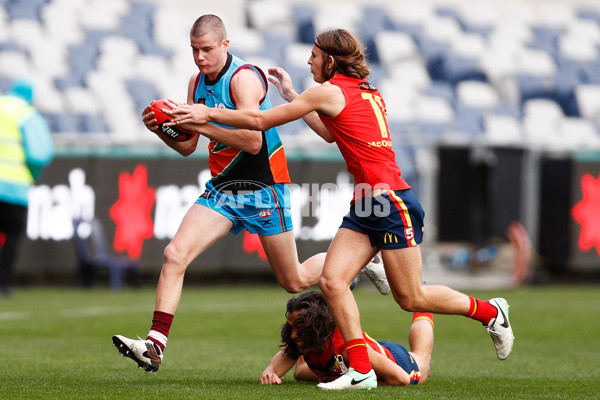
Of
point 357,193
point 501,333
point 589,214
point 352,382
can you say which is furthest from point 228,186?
point 589,214

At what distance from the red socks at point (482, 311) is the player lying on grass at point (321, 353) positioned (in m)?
0.50

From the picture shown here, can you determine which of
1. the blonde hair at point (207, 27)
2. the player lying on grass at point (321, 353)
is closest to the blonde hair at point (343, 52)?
the blonde hair at point (207, 27)

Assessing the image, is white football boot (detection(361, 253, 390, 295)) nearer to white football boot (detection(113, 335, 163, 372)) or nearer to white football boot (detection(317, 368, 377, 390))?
white football boot (detection(317, 368, 377, 390))

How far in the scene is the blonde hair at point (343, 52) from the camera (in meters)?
6.00

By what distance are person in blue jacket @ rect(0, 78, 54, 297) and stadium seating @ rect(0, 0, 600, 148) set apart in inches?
93.9

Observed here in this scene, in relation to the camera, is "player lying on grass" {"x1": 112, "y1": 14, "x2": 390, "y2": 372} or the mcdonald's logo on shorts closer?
the mcdonald's logo on shorts

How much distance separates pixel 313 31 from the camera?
68.7ft

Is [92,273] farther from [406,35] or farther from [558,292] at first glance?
[406,35]

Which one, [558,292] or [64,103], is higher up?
[64,103]

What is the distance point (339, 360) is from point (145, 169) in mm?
9434

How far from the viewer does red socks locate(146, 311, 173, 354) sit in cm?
596

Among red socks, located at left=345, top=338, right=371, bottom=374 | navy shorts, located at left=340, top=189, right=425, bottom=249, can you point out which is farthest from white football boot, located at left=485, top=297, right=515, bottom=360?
red socks, located at left=345, top=338, right=371, bottom=374

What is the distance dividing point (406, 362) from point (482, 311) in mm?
584

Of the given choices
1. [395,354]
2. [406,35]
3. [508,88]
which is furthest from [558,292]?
[395,354]
